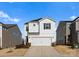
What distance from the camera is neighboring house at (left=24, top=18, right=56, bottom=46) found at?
105 ft

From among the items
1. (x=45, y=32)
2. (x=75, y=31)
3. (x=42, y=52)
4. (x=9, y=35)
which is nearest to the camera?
(x=42, y=52)

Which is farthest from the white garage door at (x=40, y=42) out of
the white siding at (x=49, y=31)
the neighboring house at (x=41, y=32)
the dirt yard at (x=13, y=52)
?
the dirt yard at (x=13, y=52)

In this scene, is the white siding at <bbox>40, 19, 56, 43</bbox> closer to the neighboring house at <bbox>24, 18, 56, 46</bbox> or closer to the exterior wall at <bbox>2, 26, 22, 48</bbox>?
the neighboring house at <bbox>24, 18, 56, 46</bbox>

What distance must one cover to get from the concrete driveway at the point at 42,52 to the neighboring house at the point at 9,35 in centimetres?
112

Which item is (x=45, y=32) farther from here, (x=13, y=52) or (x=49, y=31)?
(x=13, y=52)

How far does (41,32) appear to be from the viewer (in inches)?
1281

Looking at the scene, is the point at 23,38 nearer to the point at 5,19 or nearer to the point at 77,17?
the point at 5,19

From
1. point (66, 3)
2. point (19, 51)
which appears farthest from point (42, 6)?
point (19, 51)

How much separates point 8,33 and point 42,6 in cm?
362

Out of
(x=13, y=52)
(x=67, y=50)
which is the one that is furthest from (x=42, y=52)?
(x=13, y=52)

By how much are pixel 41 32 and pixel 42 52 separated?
1893mm

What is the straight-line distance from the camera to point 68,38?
1237 inches

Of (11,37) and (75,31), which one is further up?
(75,31)

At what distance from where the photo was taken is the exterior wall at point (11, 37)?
3186 centimetres
